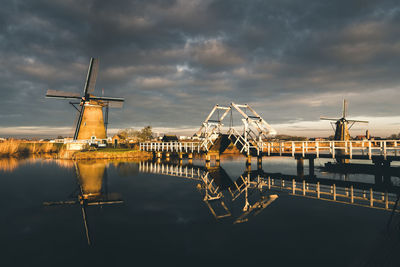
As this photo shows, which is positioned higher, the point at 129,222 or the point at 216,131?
the point at 216,131

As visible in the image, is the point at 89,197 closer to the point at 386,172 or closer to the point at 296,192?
the point at 296,192

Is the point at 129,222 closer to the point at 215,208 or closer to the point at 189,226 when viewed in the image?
the point at 189,226

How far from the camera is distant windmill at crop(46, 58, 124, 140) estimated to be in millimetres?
44844

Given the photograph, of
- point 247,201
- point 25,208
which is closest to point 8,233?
point 25,208

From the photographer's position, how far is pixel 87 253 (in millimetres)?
7035

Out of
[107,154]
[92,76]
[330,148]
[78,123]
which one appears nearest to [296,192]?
[330,148]

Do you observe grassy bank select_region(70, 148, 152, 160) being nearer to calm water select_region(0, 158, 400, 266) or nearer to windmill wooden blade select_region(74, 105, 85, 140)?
windmill wooden blade select_region(74, 105, 85, 140)

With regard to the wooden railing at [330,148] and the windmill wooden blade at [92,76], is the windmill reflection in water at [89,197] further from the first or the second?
the windmill wooden blade at [92,76]

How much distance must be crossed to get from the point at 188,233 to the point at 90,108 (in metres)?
44.8

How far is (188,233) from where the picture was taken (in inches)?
337

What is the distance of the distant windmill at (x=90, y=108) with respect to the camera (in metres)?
44.8

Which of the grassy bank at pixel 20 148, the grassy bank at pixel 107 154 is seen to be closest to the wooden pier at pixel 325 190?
the grassy bank at pixel 107 154

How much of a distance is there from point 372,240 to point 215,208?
6.60 m

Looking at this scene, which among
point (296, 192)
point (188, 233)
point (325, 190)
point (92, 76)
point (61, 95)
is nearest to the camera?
point (188, 233)
